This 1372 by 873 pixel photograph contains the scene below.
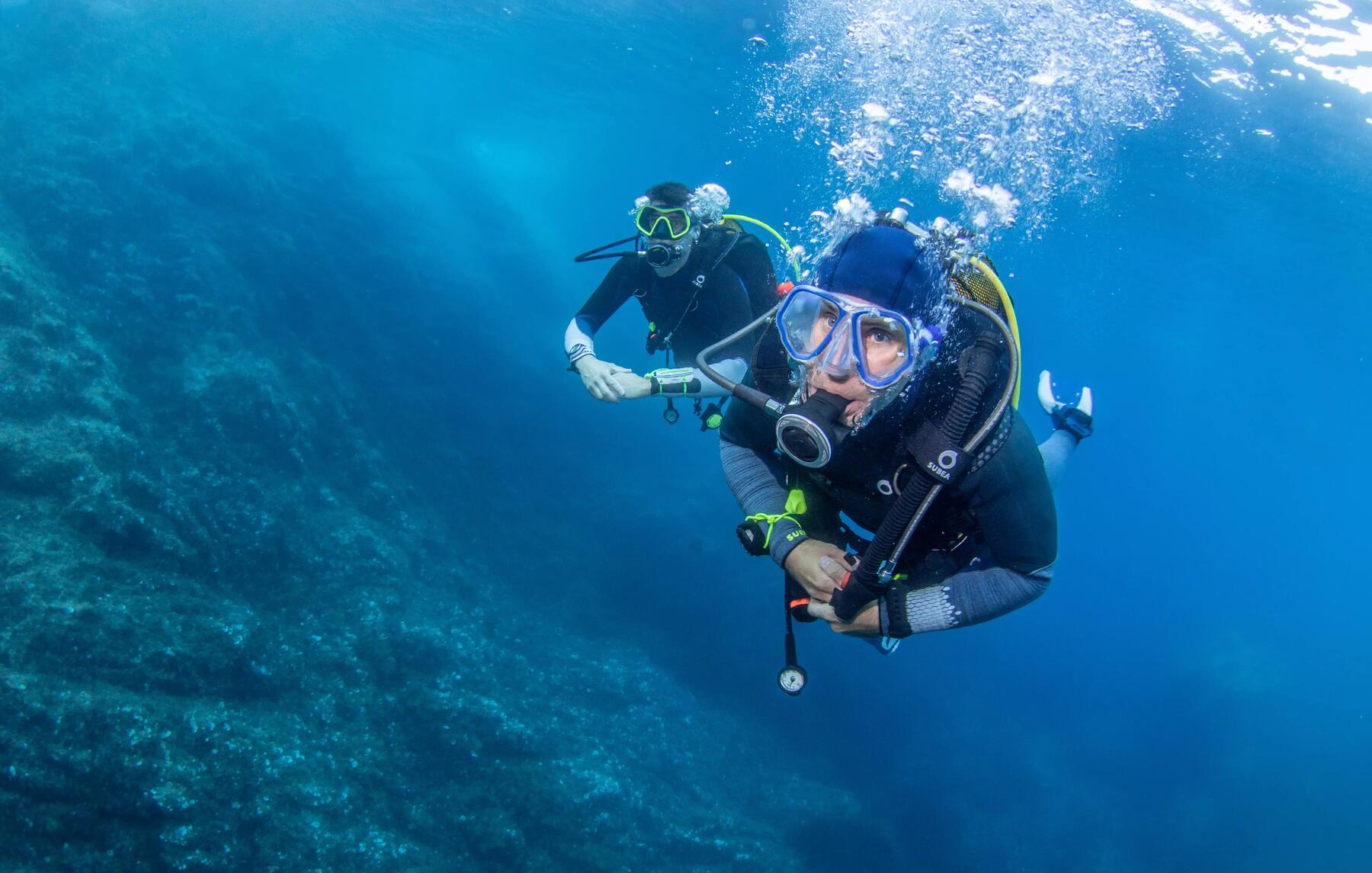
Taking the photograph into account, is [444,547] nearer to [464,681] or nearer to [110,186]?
[464,681]

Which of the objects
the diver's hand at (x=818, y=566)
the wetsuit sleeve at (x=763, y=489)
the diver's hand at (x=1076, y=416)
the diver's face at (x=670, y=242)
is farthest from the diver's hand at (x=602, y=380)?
the diver's hand at (x=1076, y=416)

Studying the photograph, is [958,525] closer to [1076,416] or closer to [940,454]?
[940,454]

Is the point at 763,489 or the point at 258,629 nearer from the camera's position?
the point at 763,489

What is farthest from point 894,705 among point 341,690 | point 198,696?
point 198,696

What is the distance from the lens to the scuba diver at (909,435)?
230cm

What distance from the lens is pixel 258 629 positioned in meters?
8.68

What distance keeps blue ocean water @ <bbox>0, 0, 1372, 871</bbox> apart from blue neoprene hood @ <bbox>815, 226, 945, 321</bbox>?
801 centimetres

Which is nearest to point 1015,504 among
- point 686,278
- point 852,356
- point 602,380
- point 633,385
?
point 852,356

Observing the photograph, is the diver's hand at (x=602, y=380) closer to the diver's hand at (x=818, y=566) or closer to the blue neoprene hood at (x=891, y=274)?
the diver's hand at (x=818, y=566)

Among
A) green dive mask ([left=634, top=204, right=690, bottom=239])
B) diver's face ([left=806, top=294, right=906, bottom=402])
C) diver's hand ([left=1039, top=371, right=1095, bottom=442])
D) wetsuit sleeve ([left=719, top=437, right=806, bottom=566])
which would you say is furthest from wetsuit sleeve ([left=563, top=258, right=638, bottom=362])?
diver's hand ([left=1039, top=371, right=1095, bottom=442])

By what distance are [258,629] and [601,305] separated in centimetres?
670

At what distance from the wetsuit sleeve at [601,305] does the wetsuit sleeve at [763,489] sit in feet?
9.20

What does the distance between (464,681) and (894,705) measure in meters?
11.6

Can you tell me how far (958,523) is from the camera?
2.93 metres
